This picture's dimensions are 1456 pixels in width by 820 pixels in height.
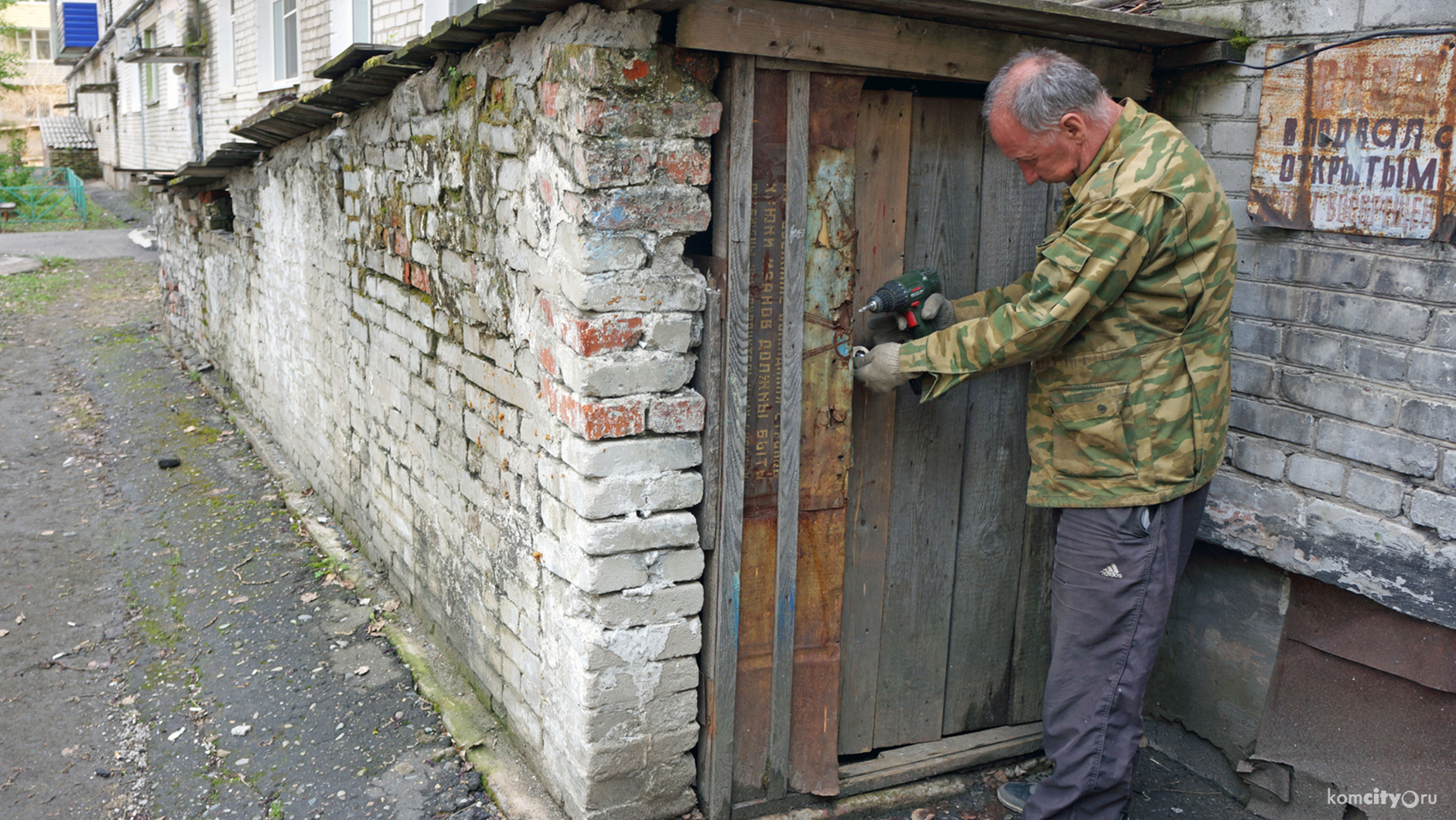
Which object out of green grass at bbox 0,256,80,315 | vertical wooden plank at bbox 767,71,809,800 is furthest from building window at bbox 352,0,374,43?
vertical wooden plank at bbox 767,71,809,800

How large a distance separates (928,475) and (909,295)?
0.65m

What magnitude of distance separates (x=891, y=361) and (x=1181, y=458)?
810mm

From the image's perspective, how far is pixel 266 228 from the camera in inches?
274

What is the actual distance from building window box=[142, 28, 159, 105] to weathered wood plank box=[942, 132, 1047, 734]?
1986cm

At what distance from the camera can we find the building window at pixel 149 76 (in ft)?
61.0

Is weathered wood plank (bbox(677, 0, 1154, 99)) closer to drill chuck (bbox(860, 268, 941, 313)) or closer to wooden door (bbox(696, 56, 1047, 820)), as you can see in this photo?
wooden door (bbox(696, 56, 1047, 820))

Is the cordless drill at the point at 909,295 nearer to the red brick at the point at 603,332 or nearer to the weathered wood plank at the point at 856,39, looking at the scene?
the weathered wood plank at the point at 856,39

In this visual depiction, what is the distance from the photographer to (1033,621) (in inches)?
135

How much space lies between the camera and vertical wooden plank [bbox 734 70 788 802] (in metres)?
2.71

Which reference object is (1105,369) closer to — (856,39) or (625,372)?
(856,39)

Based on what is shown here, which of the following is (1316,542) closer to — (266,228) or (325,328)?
(325,328)

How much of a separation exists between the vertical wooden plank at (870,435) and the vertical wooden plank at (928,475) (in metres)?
0.04

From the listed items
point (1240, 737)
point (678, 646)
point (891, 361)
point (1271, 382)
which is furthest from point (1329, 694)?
point (678, 646)

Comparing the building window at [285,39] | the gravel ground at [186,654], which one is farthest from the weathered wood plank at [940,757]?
the building window at [285,39]
